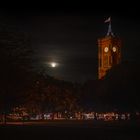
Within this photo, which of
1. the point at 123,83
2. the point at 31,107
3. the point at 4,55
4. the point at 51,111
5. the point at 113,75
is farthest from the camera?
the point at 51,111

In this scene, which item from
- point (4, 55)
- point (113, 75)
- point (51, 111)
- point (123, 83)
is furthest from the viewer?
point (51, 111)

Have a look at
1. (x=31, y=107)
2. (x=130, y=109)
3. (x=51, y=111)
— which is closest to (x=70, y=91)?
(x=51, y=111)

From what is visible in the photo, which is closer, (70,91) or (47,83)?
(47,83)

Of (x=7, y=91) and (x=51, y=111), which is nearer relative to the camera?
(x=7, y=91)

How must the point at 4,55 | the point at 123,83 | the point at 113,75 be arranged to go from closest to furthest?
A: 1. the point at 4,55
2. the point at 123,83
3. the point at 113,75

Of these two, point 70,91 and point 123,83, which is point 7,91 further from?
point 70,91

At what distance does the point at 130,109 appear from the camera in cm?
9981

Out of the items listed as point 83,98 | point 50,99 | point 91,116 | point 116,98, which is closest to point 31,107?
point 50,99

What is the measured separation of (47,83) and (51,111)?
10.8 m

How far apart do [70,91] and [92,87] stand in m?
13.2

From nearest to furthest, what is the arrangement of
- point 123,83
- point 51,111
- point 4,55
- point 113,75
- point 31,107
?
point 4,55, point 123,83, point 113,75, point 31,107, point 51,111

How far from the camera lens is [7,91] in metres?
72.0

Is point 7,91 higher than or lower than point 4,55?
lower

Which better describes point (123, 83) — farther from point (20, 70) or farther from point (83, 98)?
point (83, 98)
